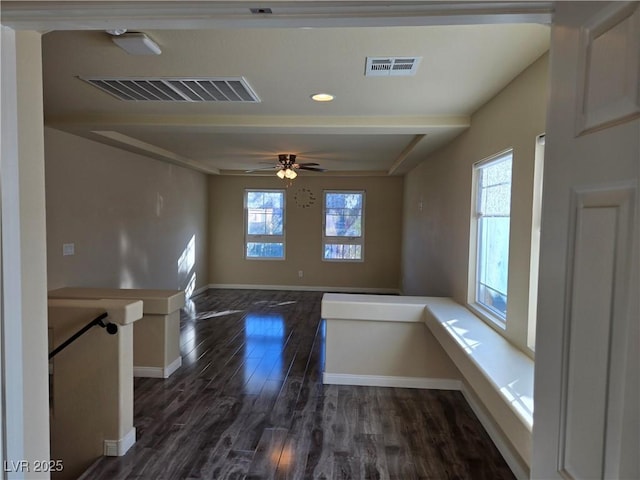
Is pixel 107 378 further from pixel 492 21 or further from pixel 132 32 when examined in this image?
pixel 492 21

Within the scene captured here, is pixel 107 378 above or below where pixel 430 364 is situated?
above

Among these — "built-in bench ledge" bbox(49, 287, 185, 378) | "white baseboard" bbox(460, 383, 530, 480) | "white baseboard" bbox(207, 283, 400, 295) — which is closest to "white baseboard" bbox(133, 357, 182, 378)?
"built-in bench ledge" bbox(49, 287, 185, 378)

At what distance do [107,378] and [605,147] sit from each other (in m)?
2.82

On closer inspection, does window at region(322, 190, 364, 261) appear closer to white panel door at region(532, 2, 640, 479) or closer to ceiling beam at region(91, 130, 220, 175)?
ceiling beam at region(91, 130, 220, 175)

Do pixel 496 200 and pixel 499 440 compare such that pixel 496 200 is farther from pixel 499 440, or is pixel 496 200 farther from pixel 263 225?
pixel 263 225

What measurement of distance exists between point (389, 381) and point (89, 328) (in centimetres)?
247

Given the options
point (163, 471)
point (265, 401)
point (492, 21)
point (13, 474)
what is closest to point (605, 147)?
point (492, 21)

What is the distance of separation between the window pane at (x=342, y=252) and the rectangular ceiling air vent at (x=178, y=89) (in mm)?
5548

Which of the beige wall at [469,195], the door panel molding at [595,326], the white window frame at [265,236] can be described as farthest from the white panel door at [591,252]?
the white window frame at [265,236]

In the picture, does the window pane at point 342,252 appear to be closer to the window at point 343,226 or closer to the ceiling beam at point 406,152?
the window at point 343,226

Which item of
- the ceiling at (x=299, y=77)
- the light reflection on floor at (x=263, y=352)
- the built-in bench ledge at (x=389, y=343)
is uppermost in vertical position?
the ceiling at (x=299, y=77)

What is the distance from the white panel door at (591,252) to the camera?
0.68 m

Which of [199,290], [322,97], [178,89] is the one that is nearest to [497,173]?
[322,97]

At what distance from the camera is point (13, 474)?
109 cm
